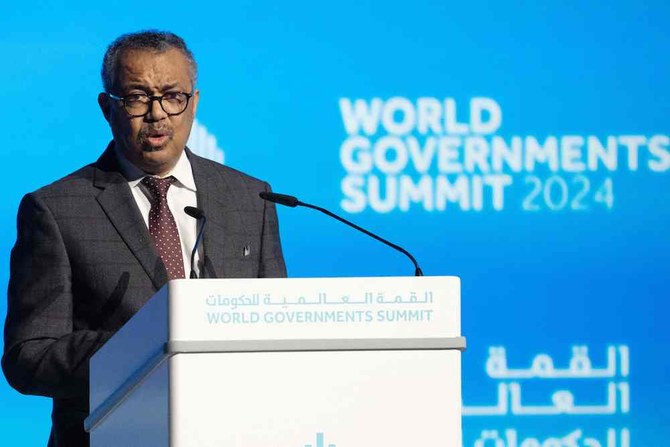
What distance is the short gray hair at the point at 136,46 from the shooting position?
8.93ft

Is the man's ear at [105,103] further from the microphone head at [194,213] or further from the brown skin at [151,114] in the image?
the microphone head at [194,213]

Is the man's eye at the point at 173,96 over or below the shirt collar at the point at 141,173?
over

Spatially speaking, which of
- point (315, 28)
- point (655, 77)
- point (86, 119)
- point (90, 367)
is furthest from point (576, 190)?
point (90, 367)

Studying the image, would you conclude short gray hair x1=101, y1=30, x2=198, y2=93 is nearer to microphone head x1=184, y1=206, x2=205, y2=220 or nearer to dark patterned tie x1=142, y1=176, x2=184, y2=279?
dark patterned tie x1=142, y1=176, x2=184, y2=279

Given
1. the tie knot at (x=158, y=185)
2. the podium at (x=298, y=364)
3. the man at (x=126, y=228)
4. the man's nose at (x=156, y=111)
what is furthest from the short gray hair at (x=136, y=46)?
the podium at (x=298, y=364)

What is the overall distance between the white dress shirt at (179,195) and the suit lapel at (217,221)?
0.02 meters

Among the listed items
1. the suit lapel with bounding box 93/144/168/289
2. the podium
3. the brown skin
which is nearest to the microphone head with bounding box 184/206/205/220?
the suit lapel with bounding box 93/144/168/289

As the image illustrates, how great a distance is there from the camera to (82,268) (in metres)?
2.60

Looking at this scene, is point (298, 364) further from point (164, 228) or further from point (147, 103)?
point (147, 103)

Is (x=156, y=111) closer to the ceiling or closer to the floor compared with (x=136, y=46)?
closer to the floor

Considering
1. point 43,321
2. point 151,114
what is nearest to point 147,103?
point 151,114

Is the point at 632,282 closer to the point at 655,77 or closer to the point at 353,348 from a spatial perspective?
the point at 655,77

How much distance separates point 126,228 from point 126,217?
31 millimetres

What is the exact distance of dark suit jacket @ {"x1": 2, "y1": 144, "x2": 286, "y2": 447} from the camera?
2436 millimetres
